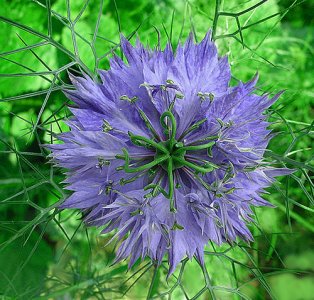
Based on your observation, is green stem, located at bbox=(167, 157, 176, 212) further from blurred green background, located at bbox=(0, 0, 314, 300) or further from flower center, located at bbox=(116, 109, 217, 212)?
blurred green background, located at bbox=(0, 0, 314, 300)

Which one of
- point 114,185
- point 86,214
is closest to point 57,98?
point 86,214

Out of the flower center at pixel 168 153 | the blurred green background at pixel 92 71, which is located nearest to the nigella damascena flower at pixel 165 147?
the flower center at pixel 168 153

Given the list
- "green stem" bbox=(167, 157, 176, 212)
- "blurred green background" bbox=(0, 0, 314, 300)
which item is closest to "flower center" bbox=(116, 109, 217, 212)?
"green stem" bbox=(167, 157, 176, 212)

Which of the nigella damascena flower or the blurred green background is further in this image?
the blurred green background

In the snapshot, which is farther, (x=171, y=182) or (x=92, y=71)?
(x=92, y=71)

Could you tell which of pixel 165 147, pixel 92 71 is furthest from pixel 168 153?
pixel 92 71

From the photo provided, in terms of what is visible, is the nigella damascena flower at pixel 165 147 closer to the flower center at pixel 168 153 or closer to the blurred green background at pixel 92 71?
the flower center at pixel 168 153

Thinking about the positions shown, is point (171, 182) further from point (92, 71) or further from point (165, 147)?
point (92, 71)

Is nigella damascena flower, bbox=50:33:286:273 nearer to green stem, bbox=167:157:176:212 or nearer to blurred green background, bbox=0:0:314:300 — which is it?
green stem, bbox=167:157:176:212

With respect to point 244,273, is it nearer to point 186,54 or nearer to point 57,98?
point 57,98
